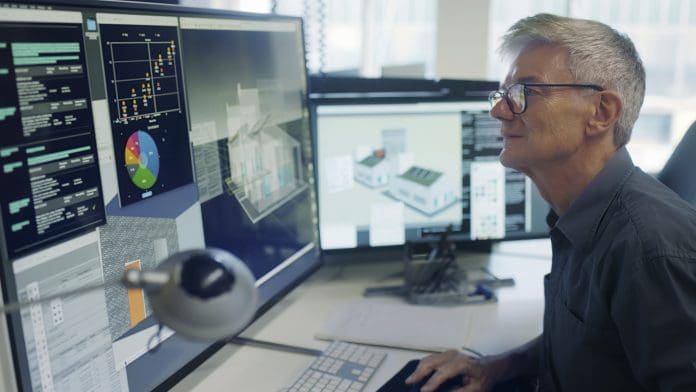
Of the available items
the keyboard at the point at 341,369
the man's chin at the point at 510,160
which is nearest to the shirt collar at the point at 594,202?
the man's chin at the point at 510,160

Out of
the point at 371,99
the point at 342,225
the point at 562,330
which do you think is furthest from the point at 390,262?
the point at 562,330

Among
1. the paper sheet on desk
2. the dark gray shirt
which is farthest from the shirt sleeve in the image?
the paper sheet on desk

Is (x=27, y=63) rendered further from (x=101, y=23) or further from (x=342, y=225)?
(x=342, y=225)

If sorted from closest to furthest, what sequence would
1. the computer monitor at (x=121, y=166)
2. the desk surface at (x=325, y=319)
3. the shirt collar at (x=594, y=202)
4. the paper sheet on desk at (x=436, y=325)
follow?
the computer monitor at (x=121, y=166) → the shirt collar at (x=594, y=202) → the desk surface at (x=325, y=319) → the paper sheet on desk at (x=436, y=325)

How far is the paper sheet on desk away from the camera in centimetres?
131

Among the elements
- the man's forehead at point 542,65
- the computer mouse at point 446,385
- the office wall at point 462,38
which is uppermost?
the office wall at point 462,38

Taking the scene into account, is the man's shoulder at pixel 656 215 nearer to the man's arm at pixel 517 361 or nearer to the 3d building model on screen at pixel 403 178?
the man's arm at pixel 517 361

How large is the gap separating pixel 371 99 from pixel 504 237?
20.3 inches

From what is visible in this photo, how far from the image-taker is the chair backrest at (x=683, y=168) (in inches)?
47.6

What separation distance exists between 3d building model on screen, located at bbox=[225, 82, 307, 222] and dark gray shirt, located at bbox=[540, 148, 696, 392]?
0.60 m

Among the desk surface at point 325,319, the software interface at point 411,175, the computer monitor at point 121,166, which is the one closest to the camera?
the computer monitor at point 121,166

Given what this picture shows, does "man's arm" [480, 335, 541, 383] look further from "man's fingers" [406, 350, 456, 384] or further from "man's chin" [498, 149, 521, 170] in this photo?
"man's chin" [498, 149, 521, 170]

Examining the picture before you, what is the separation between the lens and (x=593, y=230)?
1060mm

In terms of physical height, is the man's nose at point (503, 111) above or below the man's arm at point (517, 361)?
above
